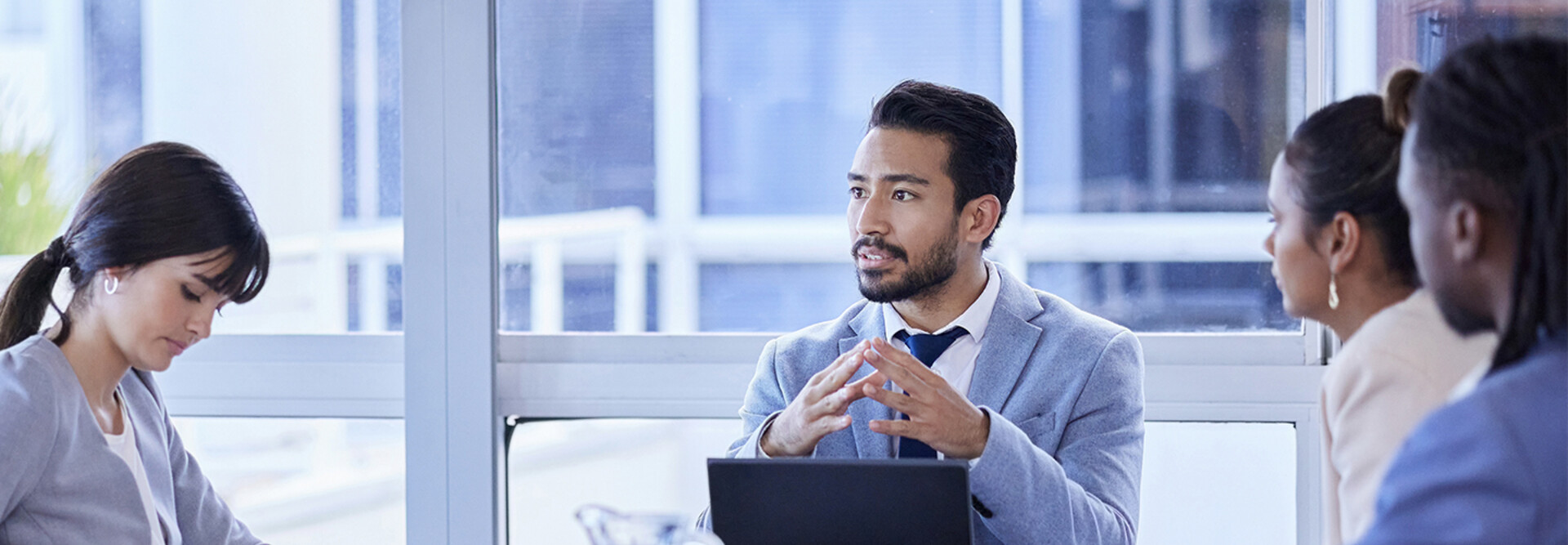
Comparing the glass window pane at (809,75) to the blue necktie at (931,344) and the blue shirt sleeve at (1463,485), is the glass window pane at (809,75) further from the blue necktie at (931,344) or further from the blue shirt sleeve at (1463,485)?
the blue shirt sleeve at (1463,485)

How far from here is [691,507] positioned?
2389 millimetres

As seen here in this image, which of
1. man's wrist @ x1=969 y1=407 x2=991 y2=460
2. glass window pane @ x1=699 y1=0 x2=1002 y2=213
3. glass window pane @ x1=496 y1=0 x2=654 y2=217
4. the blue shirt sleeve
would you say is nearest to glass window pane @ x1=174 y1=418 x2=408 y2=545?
glass window pane @ x1=496 y1=0 x2=654 y2=217

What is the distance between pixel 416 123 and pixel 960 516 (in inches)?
54.5

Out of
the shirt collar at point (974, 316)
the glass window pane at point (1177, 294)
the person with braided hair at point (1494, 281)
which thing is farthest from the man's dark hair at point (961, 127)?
the person with braided hair at point (1494, 281)

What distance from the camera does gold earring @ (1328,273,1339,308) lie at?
1.26m

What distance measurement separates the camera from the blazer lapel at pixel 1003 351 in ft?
5.90

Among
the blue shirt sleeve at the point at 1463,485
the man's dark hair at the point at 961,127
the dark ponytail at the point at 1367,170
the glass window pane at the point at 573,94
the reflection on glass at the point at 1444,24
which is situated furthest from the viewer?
the glass window pane at the point at 573,94

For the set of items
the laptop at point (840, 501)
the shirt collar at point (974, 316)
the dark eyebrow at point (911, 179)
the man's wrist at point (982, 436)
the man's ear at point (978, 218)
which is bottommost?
the laptop at point (840, 501)

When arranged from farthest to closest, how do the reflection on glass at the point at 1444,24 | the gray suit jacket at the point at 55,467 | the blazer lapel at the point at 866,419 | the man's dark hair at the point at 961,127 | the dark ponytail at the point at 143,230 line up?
the reflection on glass at the point at 1444,24 < the man's dark hair at the point at 961,127 < the blazer lapel at the point at 866,419 < the dark ponytail at the point at 143,230 < the gray suit jacket at the point at 55,467

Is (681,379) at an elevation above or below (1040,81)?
below

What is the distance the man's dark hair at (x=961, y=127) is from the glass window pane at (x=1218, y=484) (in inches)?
25.4

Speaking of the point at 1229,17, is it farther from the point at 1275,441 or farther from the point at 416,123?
the point at 416,123

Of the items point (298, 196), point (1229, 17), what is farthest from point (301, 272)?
point (1229, 17)

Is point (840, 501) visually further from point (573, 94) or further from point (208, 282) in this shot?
point (573, 94)
